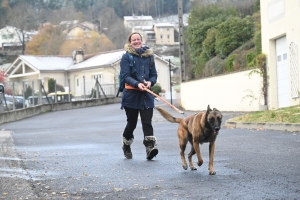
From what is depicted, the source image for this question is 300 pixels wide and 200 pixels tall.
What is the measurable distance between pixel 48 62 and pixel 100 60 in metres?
6.34

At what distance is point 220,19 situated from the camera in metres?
48.7

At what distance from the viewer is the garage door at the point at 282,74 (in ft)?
77.6

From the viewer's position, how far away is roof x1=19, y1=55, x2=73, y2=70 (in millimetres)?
72125

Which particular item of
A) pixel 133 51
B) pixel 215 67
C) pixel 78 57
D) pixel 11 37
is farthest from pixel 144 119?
pixel 11 37

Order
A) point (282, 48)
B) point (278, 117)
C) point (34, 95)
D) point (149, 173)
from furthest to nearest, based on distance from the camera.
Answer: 1. point (34, 95)
2. point (282, 48)
3. point (278, 117)
4. point (149, 173)

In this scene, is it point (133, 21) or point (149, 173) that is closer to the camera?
point (149, 173)

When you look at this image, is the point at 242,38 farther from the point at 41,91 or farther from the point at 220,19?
the point at 41,91

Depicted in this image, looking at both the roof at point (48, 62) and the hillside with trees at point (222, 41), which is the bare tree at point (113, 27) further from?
the hillside with trees at point (222, 41)

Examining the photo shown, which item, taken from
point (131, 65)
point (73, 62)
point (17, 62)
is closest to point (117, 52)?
point (73, 62)

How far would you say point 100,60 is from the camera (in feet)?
237

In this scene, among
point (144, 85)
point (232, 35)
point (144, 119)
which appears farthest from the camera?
point (232, 35)

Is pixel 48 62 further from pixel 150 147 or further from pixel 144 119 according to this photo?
pixel 150 147

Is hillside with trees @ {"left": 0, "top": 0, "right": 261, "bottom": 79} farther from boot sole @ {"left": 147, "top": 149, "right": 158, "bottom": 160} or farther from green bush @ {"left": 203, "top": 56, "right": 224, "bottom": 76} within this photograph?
boot sole @ {"left": 147, "top": 149, "right": 158, "bottom": 160}

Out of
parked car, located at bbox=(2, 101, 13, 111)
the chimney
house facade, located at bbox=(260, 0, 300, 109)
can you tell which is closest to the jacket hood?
house facade, located at bbox=(260, 0, 300, 109)
